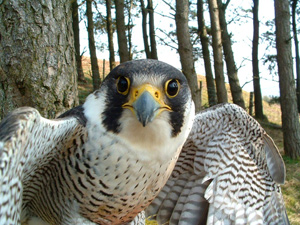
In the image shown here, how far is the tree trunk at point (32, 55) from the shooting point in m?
2.80

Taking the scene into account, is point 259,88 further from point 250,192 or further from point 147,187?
point 147,187

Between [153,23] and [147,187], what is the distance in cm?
1408

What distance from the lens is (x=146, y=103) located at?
175 centimetres

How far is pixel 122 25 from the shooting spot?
368 inches

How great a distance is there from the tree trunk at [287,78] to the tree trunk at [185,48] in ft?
14.0

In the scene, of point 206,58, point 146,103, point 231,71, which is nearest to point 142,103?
point 146,103

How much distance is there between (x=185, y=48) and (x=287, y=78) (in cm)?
443

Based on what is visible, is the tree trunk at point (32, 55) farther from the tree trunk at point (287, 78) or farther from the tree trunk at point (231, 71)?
the tree trunk at point (287, 78)

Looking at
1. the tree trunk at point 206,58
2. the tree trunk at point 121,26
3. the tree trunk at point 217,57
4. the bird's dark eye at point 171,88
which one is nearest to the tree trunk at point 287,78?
the tree trunk at point 217,57

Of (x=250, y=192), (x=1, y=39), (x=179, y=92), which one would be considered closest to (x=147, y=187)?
(x=179, y=92)

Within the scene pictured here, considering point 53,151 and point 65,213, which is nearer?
point 53,151

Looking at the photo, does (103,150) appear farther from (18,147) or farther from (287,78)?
(287,78)

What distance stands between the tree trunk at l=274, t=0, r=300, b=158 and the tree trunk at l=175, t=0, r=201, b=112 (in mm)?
4274

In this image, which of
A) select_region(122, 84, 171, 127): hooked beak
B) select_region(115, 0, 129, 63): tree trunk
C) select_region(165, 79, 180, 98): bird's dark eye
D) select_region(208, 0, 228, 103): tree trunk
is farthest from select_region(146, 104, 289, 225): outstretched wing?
select_region(115, 0, 129, 63): tree trunk
